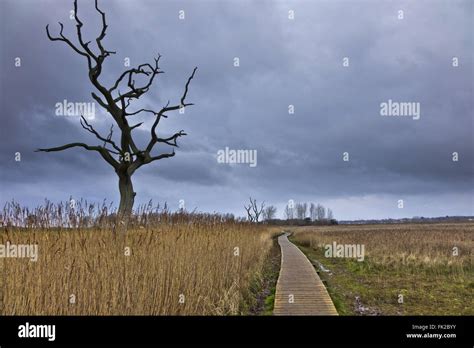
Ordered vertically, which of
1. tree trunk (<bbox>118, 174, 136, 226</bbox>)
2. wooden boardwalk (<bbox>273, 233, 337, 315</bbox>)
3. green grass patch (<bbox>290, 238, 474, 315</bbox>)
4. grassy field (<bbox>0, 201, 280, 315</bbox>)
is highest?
tree trunk (<bbox>118, 174, 136, 226</bbox>)

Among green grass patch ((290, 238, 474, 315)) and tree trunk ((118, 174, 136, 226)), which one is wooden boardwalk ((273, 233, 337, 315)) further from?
tree trunk ((118, 174, 136, 226))

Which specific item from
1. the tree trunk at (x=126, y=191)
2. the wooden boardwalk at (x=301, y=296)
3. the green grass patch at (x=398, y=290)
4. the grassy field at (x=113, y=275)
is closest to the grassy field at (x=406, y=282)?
the green grass patch at (x=398, y=290)

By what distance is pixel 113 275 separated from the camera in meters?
4.53

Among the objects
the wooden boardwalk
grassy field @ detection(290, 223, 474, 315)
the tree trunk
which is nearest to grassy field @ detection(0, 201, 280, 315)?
the wooden boardwalk

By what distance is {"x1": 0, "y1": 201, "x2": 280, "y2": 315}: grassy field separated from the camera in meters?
4.15

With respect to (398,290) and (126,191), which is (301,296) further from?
(126,191)

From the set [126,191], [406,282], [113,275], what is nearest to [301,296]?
[113,275]

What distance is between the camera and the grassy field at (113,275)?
4.15 metres

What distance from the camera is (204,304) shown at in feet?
18.8

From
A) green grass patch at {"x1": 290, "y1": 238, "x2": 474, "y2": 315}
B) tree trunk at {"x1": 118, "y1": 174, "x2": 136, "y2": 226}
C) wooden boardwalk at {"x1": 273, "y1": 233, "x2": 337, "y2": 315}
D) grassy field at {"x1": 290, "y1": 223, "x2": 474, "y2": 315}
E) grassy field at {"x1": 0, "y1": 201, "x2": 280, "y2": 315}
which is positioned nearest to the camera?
grassy field at {"x1": 0, "y1": 201, "x2": 280, "y2": 315}
